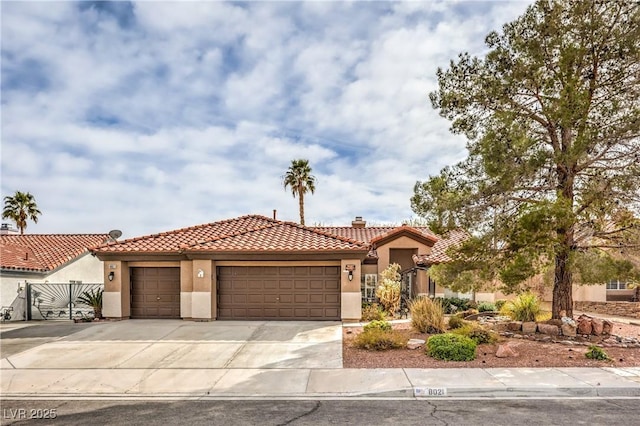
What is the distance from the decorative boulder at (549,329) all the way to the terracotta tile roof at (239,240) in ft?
22.4

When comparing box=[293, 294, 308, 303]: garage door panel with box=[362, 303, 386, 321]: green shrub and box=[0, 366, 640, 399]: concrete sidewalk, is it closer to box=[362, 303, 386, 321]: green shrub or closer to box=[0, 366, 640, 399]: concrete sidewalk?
box=[362, 303, 386, 321]: green shrub

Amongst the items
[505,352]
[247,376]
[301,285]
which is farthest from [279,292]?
[505,352]

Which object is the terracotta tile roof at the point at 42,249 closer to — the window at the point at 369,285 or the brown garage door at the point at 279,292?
the brown garage door at the point at 279,292

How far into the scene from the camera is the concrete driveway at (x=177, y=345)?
12.0 m

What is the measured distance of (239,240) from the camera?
19500 mm

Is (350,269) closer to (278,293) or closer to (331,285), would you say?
(331,285)

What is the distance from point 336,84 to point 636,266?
11.0 m

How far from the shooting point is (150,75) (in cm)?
1484

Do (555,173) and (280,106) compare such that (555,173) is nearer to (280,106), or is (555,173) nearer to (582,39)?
(582,39)

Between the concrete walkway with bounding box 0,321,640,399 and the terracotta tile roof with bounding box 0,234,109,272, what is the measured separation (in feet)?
29.8

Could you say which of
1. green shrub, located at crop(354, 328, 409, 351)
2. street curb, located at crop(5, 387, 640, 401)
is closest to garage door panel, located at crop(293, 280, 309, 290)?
green shrub, located at crop(354, 328, 409, 351)

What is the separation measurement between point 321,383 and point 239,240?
10473 millimetres

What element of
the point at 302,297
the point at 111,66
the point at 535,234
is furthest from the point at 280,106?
the point at 535,234

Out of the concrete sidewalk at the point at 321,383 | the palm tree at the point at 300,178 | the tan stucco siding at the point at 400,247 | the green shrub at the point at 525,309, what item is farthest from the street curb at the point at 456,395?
the palm tree at the point at 300,178
